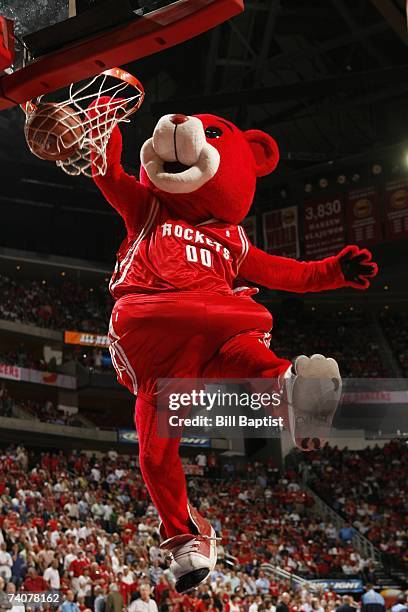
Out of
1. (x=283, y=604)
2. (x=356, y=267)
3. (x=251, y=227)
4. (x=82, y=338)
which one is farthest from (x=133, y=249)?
(x=82, y=338)

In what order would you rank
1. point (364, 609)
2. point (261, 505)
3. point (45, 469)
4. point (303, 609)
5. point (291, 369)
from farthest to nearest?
1. point (261, 505)
2. point (45, 469)
3. point (364, 609)
4. point (303, 609)
5. point (291, 369)

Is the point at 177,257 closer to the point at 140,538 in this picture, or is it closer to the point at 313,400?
the point at 313,400

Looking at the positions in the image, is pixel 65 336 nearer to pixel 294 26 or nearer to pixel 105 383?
pixel 105 383

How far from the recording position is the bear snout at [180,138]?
11.7 ft

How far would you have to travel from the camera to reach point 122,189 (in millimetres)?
3723

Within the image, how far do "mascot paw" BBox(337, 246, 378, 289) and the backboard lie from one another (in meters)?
1.40

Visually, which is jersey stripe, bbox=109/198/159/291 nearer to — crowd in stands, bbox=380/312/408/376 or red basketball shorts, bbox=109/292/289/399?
red basketball shorts, bbox=109/292/289/399

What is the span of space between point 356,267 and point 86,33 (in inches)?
63.3

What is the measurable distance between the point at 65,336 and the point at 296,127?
8.38 metres

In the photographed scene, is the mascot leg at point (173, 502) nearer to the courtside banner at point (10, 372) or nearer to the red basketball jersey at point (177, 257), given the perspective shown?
the red basketball jersey at point (177, 257)

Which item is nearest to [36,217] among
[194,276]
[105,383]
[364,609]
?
[105,383]

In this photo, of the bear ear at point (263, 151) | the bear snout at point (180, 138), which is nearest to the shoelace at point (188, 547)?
the bear snout at point (180, 138)

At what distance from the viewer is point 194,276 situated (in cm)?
358

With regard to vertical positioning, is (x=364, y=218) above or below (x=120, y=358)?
above
